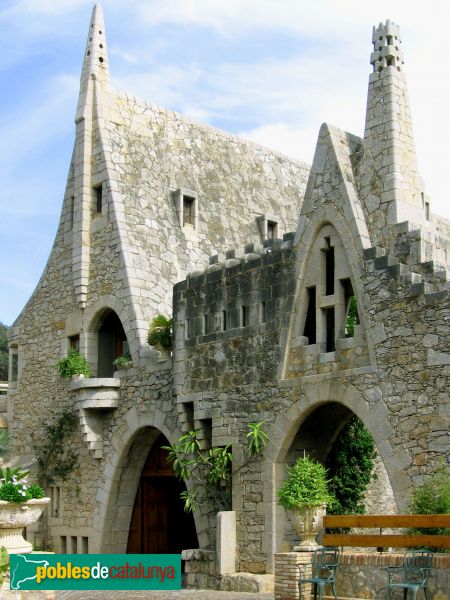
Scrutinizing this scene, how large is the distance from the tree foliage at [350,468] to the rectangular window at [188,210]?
7.04 m

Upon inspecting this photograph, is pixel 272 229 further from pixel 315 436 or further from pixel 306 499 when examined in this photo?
pixel 306 499

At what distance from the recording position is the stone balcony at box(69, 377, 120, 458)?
70.0ft

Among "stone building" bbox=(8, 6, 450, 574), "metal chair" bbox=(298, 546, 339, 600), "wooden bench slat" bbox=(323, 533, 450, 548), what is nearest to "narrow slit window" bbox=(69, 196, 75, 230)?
"stone building" bbox=(8, 6, 450, 574)

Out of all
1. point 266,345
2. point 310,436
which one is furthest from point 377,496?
point 266,345

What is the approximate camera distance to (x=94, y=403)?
70.0 feet

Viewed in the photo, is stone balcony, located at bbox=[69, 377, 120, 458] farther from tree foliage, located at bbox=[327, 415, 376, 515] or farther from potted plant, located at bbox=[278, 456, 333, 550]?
potted plant, located at bbox=[278, 456, 333, 550]

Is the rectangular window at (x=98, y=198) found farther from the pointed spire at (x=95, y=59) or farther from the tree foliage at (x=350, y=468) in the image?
the tree foliage at (x=350, y=468)

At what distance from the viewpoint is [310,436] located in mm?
17719

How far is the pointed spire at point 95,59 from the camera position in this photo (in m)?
23.3

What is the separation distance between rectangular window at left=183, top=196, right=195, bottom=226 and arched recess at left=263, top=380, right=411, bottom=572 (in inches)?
297

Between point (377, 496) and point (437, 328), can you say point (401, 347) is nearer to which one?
point (437, 328)

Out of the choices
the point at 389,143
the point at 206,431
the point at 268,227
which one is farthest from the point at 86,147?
the point at 389,143

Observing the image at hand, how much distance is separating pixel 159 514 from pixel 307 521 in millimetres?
7587

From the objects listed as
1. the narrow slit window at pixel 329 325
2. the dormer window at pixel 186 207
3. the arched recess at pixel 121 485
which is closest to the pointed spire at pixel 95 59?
the dormer window at pixel 186 207
